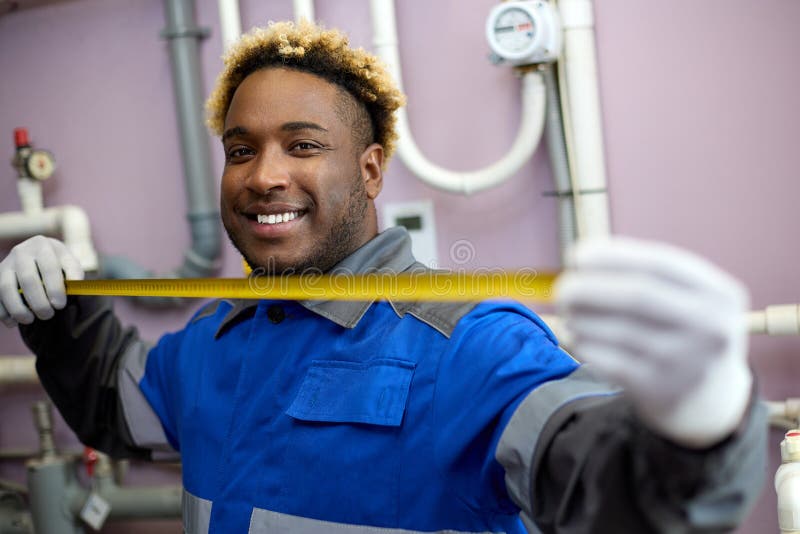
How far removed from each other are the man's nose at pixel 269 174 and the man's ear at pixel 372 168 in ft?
0.54

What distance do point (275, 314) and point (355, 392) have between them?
244 mm

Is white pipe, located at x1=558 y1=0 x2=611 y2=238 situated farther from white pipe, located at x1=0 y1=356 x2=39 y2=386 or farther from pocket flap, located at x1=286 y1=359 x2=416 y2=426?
white pipe, located at x1=0 y1=356 x2=39 y2=386

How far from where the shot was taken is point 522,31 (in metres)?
1.76

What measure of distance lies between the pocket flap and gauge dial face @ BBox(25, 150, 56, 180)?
1.47 m

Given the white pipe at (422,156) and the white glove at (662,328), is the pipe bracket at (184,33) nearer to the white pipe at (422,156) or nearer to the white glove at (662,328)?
the white pipe at (422,156)

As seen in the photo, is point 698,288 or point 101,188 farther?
point 101,188

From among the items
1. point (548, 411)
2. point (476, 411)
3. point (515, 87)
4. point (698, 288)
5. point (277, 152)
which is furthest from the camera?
point (515, 87)

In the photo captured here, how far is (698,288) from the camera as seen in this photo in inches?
25.0

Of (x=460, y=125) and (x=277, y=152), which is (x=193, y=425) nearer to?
(x=277, y=152)

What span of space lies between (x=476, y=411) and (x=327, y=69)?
26.6 inches

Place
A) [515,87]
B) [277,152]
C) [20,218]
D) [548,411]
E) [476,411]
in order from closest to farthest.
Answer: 1. [548,411]
2. [476,411]
3. [277,152]
4. [515,87]
5. [20,218]

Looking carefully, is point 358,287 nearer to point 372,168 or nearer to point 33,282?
point 372,168

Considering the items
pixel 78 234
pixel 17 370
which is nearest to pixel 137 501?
pixel 17 370

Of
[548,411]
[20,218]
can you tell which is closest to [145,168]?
[20,218]
